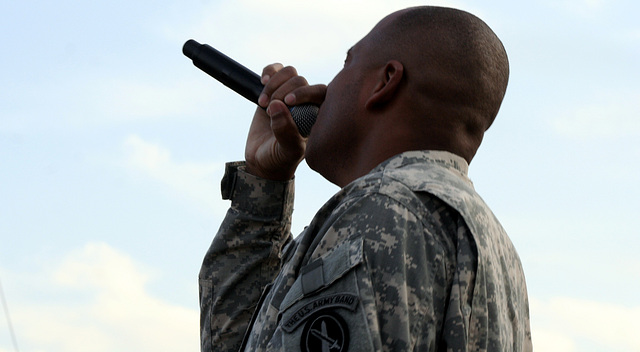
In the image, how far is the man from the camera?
2527 mm

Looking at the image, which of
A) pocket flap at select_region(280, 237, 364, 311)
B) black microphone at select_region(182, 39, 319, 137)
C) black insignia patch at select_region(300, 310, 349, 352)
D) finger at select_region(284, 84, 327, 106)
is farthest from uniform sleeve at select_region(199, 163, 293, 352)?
black insignia patch at select_region(300, 310, 349, 352)

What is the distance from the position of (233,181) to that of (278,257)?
0.46 meters

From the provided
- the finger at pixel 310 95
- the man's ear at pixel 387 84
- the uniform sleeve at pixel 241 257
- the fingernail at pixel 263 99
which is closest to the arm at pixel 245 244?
the uniform sleeve at pixel 241 257

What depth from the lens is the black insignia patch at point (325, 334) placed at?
2.45m

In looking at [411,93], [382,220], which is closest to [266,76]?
[411,93]

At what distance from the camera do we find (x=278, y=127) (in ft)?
12.6

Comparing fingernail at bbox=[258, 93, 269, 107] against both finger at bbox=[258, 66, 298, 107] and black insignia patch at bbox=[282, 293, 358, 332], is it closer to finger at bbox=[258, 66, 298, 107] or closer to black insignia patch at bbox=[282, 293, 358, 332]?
finger at bbox=[258, 66, 298, 107]

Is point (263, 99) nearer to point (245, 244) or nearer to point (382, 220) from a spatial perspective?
point (245, 244)

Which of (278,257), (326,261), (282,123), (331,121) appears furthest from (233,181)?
(326,261)

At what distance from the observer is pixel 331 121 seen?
11.4 feet

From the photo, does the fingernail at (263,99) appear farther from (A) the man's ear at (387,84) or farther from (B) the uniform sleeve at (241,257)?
(A) the man's ear at (387,84)

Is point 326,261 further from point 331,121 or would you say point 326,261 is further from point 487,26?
point 487,26

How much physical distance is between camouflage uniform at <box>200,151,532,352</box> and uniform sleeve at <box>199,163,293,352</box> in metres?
1.23


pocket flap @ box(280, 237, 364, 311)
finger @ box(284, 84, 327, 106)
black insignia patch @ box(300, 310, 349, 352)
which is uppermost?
finger @ box(284, 84, 327, 106)
